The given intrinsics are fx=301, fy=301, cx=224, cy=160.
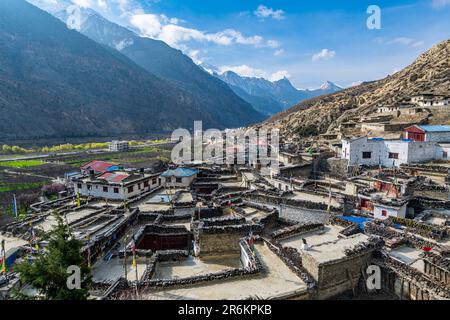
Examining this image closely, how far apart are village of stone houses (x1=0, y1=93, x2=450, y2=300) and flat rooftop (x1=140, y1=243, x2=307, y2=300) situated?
0.05 metres

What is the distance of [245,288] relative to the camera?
13398 mm

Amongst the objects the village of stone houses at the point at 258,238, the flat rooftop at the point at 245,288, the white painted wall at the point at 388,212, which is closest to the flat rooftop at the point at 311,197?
the village of stone houses at the point at 258,238

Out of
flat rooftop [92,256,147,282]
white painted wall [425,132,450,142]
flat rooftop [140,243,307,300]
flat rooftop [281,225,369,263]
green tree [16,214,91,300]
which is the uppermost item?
white painted wall [425,132,450,142]

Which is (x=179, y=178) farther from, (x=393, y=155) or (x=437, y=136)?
(x=437, y=136)

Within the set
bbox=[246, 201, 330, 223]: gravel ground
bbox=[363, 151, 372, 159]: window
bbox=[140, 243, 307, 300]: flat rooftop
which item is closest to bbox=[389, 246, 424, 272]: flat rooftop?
bbox=[246, 201, 330, 223]: gravel ground

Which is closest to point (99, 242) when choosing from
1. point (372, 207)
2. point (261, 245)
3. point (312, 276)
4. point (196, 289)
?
point (196, 289)

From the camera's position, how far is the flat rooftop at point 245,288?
505 inches

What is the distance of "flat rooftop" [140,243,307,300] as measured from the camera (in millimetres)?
12836

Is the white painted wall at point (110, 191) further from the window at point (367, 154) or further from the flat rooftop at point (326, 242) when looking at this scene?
the window at point (367, 154)

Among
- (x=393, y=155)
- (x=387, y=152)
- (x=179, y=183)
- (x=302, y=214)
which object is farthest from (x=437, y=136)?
(x=179, y=183)

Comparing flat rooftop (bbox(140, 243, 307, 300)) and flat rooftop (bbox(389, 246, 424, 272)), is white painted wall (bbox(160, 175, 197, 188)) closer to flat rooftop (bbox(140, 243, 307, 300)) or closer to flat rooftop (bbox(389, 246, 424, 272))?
flat rooftop (bbox(140, 243, 307, 300))
